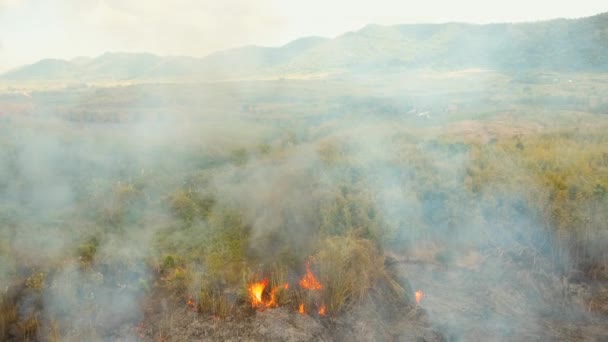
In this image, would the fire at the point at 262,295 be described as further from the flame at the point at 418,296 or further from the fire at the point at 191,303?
the flame at the point at 418,296

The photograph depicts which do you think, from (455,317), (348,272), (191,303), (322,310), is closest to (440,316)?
(455,317)

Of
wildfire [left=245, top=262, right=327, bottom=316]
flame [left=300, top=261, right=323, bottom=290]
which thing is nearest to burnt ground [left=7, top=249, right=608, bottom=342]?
wildfire [left=245, top=262, right=327, bottom=316]

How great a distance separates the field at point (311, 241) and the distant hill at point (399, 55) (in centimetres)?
792

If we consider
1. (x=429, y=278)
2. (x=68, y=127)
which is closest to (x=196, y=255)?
(x=429, y=278)

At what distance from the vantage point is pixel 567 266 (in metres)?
5.61

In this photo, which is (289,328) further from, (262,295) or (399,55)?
(399,55)

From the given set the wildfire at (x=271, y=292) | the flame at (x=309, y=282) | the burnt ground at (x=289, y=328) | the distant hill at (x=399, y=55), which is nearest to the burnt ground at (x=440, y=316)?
the burnt ground at (x=289, y=328)

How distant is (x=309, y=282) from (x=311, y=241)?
36.4 inches

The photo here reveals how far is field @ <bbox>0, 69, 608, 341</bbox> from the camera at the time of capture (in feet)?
15.9

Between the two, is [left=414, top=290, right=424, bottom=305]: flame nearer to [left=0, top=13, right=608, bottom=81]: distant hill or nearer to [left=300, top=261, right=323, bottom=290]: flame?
[left=300, top=261, right=323, bottom=290]: flame

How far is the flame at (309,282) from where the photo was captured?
5.24 m

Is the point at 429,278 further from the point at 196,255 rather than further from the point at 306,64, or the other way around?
the point at 306,64

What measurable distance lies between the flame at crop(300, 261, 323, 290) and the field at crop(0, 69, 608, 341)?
0.07 ft

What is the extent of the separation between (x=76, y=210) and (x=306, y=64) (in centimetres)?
4060
